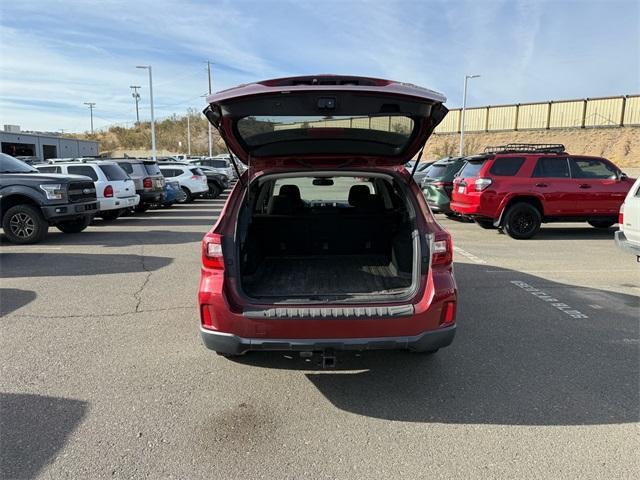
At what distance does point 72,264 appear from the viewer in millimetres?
7547

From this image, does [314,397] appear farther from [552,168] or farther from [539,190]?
[552,168]

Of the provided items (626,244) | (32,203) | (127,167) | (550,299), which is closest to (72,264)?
(32,203)

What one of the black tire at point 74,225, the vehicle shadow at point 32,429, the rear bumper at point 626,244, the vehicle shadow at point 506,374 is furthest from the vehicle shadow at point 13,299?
the rear bumper at point 626,244

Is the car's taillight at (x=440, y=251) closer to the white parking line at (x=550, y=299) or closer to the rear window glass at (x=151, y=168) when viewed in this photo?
the white parking line at (x=550, y=299)

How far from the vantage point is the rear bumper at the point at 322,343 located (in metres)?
3.05

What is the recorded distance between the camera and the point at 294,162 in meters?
3.90

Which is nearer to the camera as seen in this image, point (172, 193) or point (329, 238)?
point (329, 238)

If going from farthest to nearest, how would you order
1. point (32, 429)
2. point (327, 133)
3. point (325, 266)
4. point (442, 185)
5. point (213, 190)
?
point (213, 190), point (442, 185), point (325, 266), point (327, 133), point (32, 429)

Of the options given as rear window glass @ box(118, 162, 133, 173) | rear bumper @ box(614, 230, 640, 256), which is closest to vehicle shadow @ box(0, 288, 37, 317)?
rear bumper @ box(614, 230, 640, 256)

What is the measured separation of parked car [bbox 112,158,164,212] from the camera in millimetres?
14562

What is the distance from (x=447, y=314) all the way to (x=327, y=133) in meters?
1.62

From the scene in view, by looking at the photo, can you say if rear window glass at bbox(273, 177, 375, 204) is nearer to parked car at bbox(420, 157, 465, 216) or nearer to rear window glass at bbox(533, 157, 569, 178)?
rear window glass at bbox(533, 157, 569, 178)

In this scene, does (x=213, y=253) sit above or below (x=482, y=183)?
below

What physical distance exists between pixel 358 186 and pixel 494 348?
2267mm
